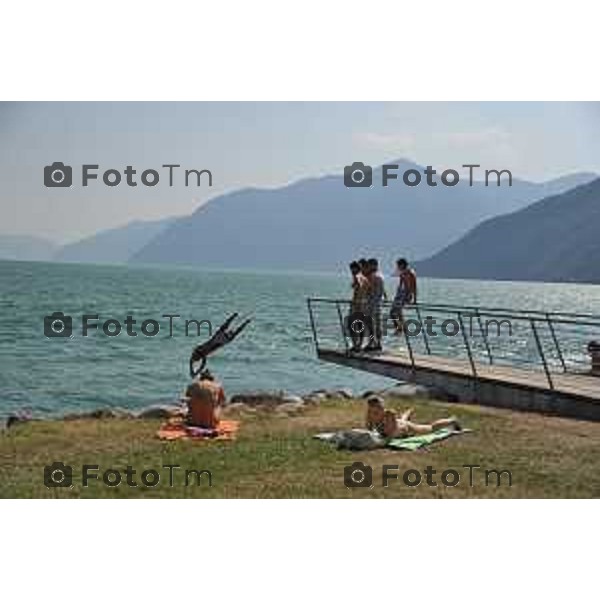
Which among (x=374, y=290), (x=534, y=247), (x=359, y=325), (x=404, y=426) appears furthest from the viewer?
(x=534, y=247)

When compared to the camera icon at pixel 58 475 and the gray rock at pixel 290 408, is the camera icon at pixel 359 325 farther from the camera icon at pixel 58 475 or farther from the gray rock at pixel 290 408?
the camera icon at pixel 58 475

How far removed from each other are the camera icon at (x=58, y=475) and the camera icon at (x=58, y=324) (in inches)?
65.6

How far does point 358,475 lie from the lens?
943 centimetres

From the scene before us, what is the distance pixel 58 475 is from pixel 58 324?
1.98m

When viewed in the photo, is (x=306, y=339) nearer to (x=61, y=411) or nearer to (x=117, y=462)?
(x=61, y=411)

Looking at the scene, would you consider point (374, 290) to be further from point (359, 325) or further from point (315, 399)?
point (315, 399)

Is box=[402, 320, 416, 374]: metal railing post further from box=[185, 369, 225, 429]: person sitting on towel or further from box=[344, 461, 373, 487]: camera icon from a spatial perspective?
box=[344, 461, 373, 487]: camera icon

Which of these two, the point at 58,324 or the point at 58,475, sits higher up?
the point at 58,324

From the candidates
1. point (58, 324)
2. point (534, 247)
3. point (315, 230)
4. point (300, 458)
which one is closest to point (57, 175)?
point (58, 324)

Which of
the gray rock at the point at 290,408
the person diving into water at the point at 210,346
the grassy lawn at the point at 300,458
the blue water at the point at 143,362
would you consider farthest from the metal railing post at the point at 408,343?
the blue water at the point at 143,362

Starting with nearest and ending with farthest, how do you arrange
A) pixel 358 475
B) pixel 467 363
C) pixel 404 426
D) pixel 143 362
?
pixel 358 475 < pixel 404 426 < pixel 467 363 < pixel 143 362

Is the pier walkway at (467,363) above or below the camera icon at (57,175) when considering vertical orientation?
below

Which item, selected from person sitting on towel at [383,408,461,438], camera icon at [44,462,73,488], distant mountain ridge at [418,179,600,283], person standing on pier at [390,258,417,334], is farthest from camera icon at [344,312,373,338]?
distant mountain ridge at [418,179,600,283]

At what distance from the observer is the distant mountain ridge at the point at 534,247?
7300 cm
